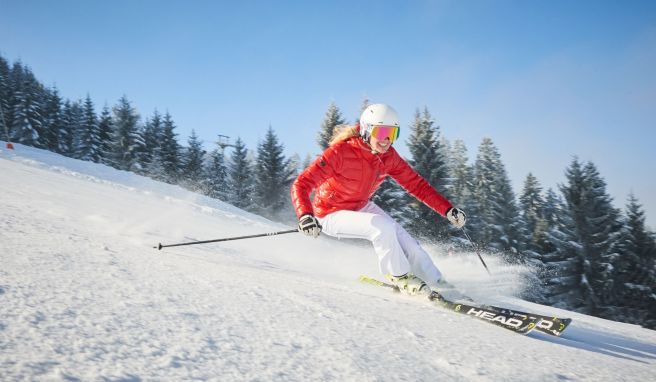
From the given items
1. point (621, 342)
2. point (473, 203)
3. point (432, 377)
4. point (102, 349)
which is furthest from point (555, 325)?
point (473, 203)

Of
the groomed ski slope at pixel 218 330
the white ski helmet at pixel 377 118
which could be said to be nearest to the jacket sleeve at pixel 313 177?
the white ski helmet at pixel 377 118

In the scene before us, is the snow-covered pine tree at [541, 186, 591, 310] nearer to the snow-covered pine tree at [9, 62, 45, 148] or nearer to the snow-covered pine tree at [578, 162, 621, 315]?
the snow-covered pine tree at [578, 162, 621, 315]

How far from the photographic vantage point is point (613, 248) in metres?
26.0

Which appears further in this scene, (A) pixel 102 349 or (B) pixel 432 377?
(B) pixel 432 377

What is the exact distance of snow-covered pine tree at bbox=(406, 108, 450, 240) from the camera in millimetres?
25000

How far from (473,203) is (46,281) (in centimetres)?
3516

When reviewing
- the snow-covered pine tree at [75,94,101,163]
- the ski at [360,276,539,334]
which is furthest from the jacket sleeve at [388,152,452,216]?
the snow-covered pine tree at [75,94,101,163]

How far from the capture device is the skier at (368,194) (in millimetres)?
4215

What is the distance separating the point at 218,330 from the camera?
71.4 inches

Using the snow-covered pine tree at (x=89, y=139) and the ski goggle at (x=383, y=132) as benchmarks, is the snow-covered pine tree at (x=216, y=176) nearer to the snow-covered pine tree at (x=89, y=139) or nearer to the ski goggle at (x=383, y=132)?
the snow-covered pine tree at (x=89, y=139)

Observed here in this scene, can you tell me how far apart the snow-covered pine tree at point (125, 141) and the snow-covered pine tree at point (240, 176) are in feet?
39.3

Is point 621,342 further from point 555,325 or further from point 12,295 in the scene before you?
point 12,295

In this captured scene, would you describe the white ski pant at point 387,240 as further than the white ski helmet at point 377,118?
No

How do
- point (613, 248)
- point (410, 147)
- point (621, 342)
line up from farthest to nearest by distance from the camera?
point (410, 147)
point (613, 248)
point (621, 342)
